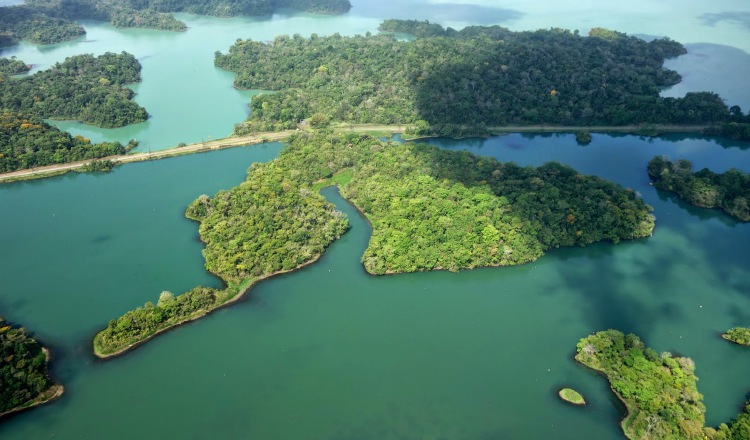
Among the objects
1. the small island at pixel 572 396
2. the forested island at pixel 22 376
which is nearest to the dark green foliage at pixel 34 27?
the forested island at pixel 22 376

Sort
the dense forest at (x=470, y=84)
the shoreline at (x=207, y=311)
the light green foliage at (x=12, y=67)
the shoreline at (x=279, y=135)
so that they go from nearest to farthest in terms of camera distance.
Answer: the shoreline at (x=207, y=311) < the shoreline at (x=279, y=135) < the dense forest at (x=470, y=84) < the light green foliage at (x=12, y=67)

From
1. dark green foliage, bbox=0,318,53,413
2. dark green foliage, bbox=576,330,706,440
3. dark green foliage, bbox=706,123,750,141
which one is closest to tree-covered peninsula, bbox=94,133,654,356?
dark green foliage, bbox=0,318,53,413

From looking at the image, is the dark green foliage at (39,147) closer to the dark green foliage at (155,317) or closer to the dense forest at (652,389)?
the dark green foliage at (155,317)

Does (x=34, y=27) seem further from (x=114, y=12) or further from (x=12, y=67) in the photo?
(x=12, y=67)

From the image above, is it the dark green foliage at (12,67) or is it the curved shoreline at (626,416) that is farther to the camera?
the dark green foliage at (12,67)

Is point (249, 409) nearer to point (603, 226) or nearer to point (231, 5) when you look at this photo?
point (603, 226)

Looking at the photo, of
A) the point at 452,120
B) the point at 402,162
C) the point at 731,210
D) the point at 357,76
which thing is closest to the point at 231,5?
the point at 357,76

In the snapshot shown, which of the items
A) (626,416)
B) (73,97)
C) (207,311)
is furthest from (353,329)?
(73,97)
